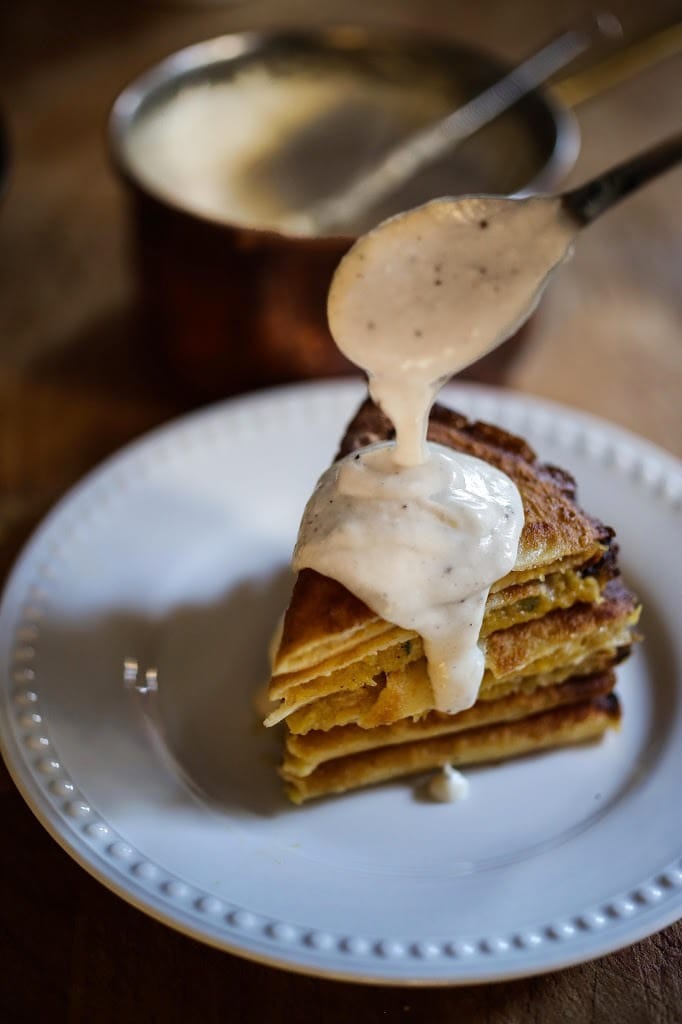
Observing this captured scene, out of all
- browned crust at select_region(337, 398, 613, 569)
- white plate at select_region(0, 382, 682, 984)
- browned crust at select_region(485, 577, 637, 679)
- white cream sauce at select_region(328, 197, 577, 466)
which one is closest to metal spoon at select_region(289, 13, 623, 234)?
white plate at select_region(0, 382, 682, 984)

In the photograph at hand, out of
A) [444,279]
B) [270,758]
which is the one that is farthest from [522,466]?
[270,758]

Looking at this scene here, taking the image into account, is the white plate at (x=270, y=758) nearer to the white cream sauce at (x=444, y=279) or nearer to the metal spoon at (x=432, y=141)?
the metal spoon at (x=432, y=141)

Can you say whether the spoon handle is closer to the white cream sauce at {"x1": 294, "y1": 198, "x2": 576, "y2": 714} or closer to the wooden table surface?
the white cream sauce at {"x1": 294, "y1": 198, "x2": 576, "y2": 714}

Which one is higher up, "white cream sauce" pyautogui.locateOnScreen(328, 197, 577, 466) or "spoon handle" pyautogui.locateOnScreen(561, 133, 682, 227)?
"spoon handle" pyautogui.locateOnScreen(561, 133, 682, 227)

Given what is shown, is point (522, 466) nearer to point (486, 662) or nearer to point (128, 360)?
point (486, 662)

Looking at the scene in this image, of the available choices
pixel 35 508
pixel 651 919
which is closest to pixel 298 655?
pixel 651 919
